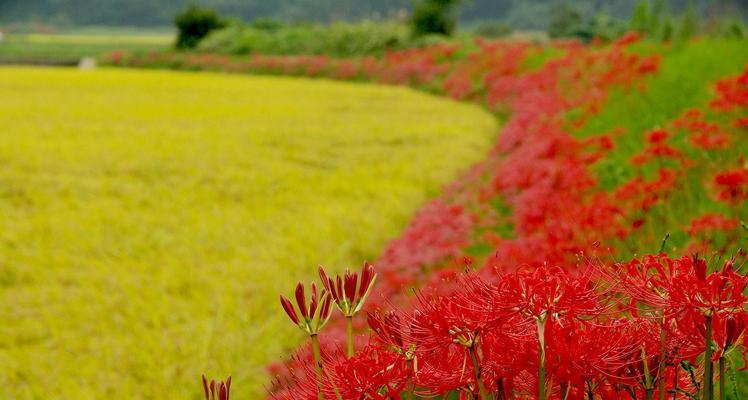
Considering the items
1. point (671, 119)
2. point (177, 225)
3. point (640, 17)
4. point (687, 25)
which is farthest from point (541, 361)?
point (640, 17)

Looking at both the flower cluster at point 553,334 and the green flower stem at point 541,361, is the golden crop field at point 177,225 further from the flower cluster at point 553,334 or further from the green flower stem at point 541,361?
the green flower stem at point 541,361

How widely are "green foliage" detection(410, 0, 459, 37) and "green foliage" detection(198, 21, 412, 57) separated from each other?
61cm

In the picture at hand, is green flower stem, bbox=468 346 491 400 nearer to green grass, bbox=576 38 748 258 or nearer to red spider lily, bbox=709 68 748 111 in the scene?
green grass, bbox=576 38 748 258

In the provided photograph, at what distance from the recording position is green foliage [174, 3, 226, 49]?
27219 mm

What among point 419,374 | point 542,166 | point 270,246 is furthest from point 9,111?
point 419,374

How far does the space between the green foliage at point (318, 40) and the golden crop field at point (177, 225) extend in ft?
41.2

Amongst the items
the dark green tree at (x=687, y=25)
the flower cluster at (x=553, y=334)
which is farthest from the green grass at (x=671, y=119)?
the dark green tree at (x=687, y=25)

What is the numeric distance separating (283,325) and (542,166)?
7.24ft

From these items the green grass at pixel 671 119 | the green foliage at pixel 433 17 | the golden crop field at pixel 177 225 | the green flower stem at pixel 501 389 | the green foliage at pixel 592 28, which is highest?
the green foliage at pixel 433 17

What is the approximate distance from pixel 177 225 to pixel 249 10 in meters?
75.9

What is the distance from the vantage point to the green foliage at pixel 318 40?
22.7 metres

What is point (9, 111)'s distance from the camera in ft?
30.8

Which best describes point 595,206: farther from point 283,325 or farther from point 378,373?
point 378,373

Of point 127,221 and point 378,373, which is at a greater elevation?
point 378,373
